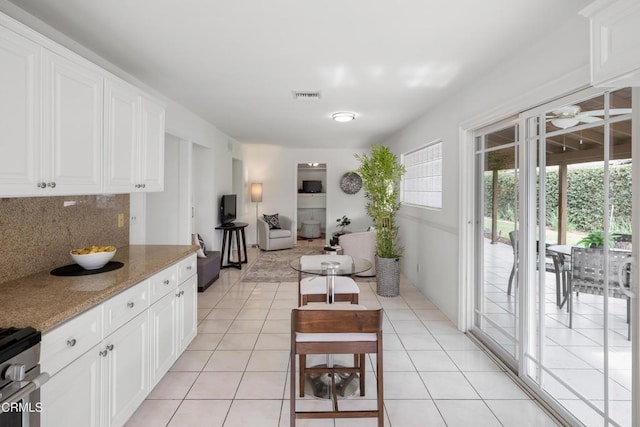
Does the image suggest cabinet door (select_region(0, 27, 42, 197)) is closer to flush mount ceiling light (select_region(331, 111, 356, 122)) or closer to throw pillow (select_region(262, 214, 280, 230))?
flush mount ceiling light (select_region(331, 111, 356, 122))

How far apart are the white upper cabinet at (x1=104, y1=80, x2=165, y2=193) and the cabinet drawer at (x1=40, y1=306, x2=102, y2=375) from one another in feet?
3.20

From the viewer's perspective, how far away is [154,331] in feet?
7.66

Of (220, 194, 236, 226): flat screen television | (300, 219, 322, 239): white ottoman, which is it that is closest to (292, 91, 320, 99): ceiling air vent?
(220, 194, 236, 226): flat screen television

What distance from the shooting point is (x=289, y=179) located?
8742 mm

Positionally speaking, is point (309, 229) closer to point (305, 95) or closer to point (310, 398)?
point (305, 95)

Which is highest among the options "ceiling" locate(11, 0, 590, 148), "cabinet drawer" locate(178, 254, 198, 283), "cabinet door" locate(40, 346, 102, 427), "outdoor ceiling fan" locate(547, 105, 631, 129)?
"ceiling" locate(11, 0, 590, 148)

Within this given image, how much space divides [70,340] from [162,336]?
3.25 feet

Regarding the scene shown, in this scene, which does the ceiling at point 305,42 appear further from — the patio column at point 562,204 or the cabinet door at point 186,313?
the cabinet door at point 186,313

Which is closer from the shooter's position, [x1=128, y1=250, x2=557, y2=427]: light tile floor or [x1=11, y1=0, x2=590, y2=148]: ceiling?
[x1=11, y1=0, x2=590, y2=148]: ceiling

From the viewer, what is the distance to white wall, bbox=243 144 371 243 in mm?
8688

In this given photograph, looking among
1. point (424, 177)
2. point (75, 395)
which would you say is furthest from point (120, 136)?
point (424, 177)

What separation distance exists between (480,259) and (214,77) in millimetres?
3075

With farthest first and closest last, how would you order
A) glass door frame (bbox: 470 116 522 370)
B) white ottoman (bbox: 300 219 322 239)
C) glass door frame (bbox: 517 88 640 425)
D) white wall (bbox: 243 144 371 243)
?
white ottoman (bbox: 300 219 322 239)
white wall (bbox: 243 144 371 243)
glass door frame (bbox: 470 116 522 370)
glass door frame (bbox: 517 88 640 425)

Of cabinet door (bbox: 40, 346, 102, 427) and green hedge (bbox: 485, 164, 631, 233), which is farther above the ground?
green hedge (bbox: 485, 164, 631, 233)
